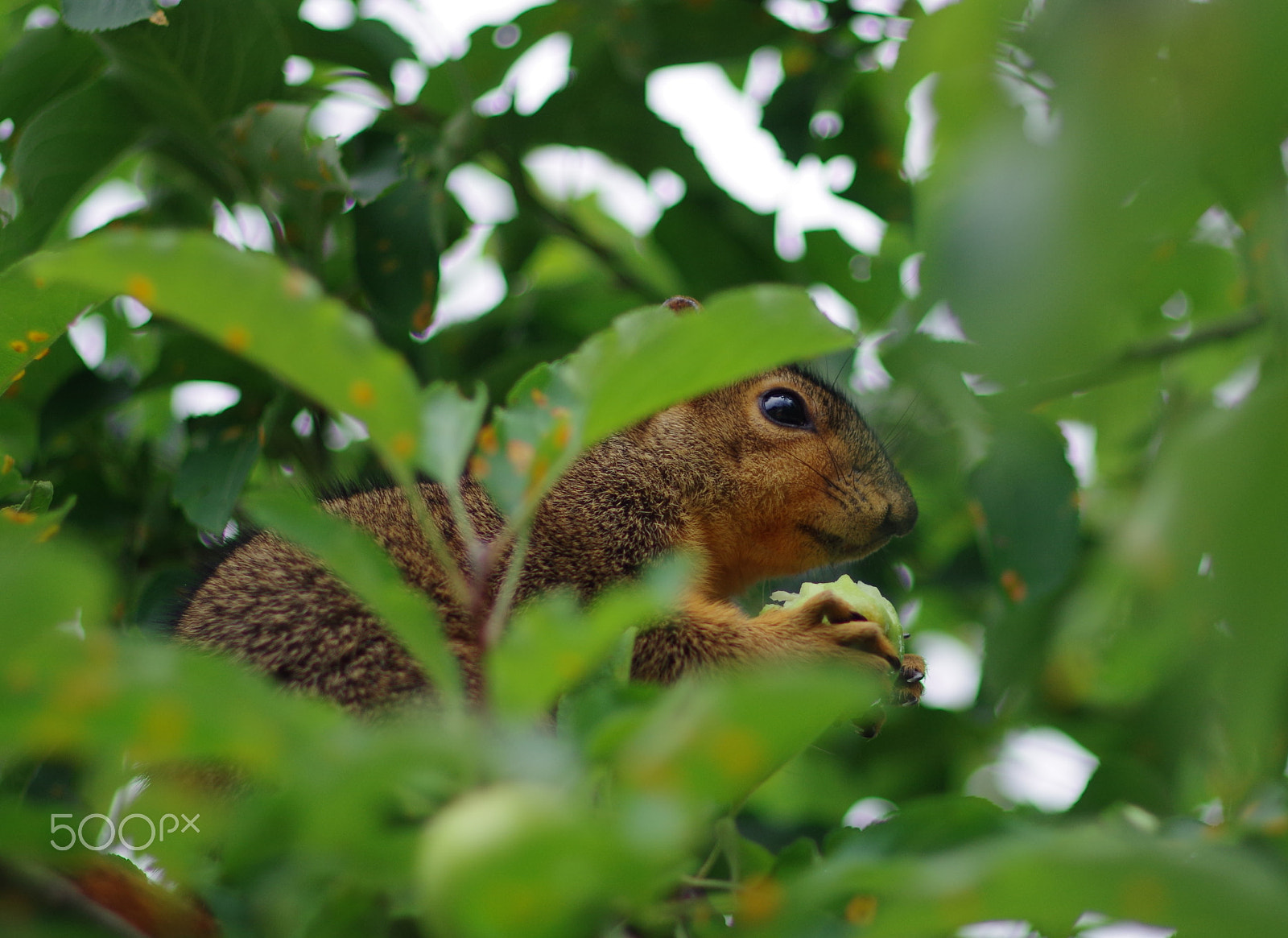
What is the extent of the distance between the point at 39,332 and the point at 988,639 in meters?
2.25

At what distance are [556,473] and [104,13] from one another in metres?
1.63

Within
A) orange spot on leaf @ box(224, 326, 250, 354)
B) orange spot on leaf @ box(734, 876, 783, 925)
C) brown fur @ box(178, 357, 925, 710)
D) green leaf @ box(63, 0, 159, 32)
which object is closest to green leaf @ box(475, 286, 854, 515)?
orange spot on leaf @ box(224, 326, 250, 354)

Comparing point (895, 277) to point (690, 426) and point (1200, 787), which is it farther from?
point (1200, 787)

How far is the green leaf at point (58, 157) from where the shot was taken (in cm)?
224

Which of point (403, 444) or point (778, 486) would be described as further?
point (778, 486)

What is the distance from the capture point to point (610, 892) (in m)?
0.78

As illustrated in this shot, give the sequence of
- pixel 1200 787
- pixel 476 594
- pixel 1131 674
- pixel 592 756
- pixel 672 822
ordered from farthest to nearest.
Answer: pixel 1131 674, pixel 1200 787, pixel 476 594, pixel 592 756, pixel 672 822

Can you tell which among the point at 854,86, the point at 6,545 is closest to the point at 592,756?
the point at 6,545

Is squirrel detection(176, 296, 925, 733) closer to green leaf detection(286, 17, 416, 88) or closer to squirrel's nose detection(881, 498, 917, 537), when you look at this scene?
squirrel's nose detection(881, 498, 917, 537)

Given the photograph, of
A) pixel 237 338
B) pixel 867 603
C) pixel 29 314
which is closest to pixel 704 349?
pixel 237 338

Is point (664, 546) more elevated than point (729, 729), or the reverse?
point (729, 729)

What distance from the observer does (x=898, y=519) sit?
8.61 feet

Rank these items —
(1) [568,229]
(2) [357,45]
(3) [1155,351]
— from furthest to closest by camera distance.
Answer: (1) [568,229] → (2) [357,45] → (3) [1155,351]

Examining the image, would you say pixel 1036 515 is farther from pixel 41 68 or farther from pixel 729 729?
pixel 41 68
